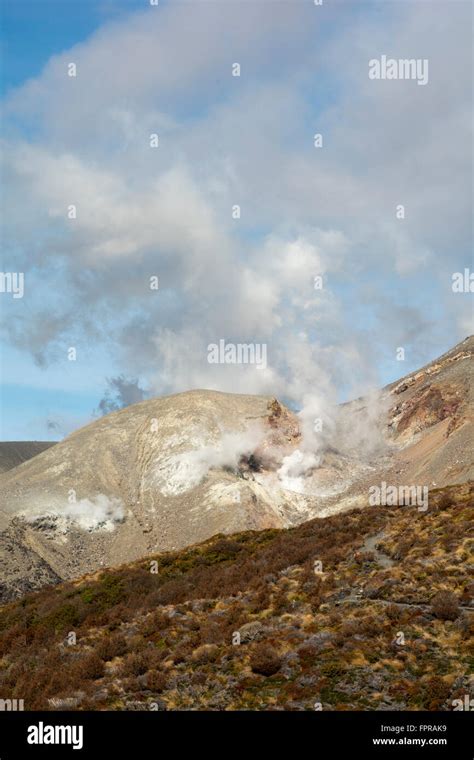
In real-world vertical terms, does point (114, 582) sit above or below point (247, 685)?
above

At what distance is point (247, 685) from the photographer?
18.5 m

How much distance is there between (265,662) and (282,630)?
291 centimetres

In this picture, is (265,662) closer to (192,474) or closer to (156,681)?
(156,681)

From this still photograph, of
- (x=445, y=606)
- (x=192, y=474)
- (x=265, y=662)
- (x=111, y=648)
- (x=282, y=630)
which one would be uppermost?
(x=192, y=474)

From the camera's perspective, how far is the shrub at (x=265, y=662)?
19.2 m

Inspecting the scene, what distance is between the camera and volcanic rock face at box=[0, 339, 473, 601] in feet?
307

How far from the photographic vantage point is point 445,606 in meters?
21.3

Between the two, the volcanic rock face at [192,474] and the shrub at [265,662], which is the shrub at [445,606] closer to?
the shrub at [265,662]

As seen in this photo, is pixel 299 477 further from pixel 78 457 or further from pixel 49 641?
pixel 49 641

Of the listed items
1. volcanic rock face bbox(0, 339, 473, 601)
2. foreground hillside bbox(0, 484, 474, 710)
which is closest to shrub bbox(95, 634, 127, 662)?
foreground hillside bbox(0, 484, 474, 710)

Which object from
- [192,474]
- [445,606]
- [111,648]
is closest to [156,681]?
[111,648]

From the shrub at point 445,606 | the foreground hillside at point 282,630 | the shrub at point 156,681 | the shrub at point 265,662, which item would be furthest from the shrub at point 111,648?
the shrub at point 445,606
